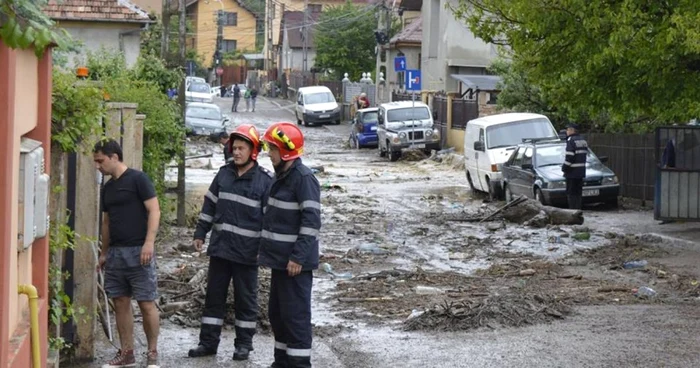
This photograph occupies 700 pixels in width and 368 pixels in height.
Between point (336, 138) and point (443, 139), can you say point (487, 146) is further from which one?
point (336, 138)

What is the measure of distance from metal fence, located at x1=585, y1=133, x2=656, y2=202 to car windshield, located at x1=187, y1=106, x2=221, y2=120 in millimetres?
23207

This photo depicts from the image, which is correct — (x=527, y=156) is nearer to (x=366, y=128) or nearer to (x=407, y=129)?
(x=407, y=129)

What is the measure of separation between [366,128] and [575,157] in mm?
26672

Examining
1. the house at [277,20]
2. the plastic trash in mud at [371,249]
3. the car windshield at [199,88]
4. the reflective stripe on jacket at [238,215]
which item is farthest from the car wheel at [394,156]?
the house at [277,20]

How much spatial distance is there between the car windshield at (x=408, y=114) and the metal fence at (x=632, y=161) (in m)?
15.4

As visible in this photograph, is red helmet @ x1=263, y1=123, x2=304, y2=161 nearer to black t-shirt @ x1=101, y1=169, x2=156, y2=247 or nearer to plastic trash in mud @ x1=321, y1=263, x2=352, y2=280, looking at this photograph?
black t-shirt @ x1=101, y1=169, x2=156, y2=247

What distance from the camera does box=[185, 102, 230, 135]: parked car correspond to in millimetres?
47781

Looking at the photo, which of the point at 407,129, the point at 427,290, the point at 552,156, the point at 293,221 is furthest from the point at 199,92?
the point at 293,221

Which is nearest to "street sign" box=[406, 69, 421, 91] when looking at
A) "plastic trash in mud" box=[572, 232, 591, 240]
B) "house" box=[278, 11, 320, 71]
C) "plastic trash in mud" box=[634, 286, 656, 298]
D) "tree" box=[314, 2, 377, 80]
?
"plastic trash in mud" box=[572, 232, 591, 240]

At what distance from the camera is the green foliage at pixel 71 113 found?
25.8 ft

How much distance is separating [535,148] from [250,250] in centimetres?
1668

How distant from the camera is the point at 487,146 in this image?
2870 cm

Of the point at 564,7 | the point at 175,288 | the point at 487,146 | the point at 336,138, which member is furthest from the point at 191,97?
the point at 175,288

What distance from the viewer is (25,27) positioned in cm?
438
